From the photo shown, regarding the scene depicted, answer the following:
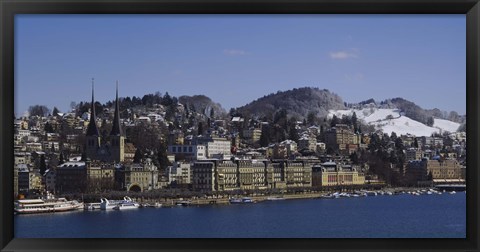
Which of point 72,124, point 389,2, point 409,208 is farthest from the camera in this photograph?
point 409,208

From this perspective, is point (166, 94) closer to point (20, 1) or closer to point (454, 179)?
point (454, 179)

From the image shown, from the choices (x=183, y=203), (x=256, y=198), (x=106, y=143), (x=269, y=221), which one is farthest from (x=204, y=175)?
(x=269, y=221)

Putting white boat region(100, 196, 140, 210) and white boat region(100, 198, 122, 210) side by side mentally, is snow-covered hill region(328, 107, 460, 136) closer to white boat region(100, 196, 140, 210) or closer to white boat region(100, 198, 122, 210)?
white boat region(100, 196, 140, 210)

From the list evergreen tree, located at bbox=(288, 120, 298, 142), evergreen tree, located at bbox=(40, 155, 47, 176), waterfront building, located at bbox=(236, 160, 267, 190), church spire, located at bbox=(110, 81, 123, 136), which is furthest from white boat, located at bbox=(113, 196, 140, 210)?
evergreen tree, located at bbox=(288, 120, 298, 142)

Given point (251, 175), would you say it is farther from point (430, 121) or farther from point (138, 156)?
point (430, 121)

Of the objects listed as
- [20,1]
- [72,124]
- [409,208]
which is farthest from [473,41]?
[409,208]

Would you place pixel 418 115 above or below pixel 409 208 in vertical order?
above
